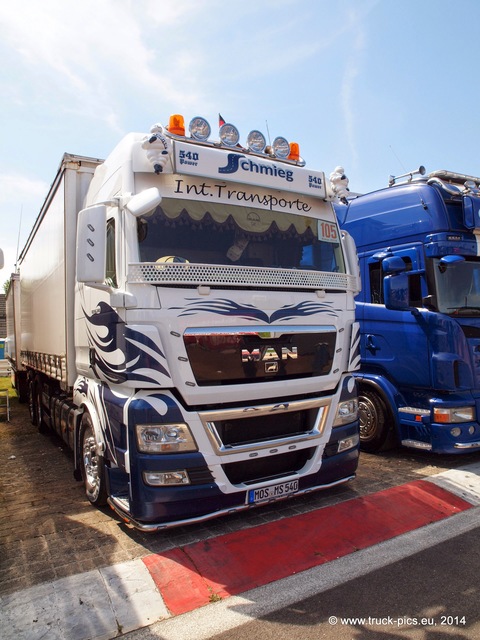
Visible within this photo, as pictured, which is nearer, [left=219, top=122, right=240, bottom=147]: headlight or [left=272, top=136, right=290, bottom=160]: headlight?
[left=219, top=122, right=240, bottom=147]: headlight

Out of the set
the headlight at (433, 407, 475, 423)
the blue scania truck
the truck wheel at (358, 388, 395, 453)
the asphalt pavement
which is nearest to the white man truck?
the asphalt pavement

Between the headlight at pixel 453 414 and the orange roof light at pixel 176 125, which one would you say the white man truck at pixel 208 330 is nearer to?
the orange roof light at pixel 176 125

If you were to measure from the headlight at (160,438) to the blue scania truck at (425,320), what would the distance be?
3.18m

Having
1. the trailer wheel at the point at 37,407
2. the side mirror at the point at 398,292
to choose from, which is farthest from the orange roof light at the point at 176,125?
the trailer wheel at the point at 37,407

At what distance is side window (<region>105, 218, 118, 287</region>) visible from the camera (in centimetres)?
394

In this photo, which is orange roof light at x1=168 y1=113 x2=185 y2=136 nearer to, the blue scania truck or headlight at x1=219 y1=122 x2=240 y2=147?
headlight at x1=219 y1=122 x2=240 y2=147

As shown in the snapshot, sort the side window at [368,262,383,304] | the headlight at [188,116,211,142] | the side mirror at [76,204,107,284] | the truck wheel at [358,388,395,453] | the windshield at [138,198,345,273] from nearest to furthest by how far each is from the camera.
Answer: the side mirror at [76,204,107,284], the windshield at [138,198,345,273], the headlight at [188,116,211,142], the truck wheel at [358,388,395,453], the side window at [368,262,383,304]

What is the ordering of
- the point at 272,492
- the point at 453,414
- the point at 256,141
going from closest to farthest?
1. the point at 272,492
2. the point at 256,141
3. the point at 453,414

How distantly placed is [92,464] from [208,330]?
2.02 m

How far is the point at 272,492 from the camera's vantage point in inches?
156

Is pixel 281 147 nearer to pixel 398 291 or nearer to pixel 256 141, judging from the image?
pixel 256 141

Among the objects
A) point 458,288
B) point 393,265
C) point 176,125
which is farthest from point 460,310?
point 176,125

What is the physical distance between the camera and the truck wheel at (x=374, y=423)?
20.5 ft

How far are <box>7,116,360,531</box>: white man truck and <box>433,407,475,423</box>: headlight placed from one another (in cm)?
148
